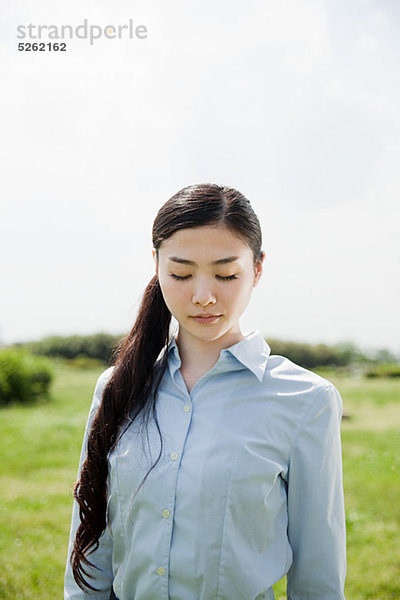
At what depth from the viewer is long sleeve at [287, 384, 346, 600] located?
1.41 metres

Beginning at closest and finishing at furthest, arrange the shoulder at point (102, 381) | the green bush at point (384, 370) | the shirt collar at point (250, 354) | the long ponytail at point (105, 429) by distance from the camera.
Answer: the shirt collar at point (250, 354) → the long ponytail at point (105, 429) → the shoulder at point (102, 381) → the green bush at point (384, 370)

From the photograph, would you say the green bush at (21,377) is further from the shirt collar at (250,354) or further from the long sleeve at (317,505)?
the long sleeve at (317,505)

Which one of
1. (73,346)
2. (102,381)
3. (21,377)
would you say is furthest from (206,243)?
(73,346)

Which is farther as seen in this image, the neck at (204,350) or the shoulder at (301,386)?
the neck at (204,350)

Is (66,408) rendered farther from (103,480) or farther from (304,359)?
(103,480)

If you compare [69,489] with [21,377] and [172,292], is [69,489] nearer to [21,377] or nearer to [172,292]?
[172,292]

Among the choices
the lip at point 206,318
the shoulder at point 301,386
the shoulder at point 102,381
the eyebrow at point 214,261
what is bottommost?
the shoulder at point 102,381

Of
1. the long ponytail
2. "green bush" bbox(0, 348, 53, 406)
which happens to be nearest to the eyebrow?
the long ponytail

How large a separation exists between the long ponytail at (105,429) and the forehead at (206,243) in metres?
0.37

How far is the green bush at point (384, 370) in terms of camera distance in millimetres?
8812

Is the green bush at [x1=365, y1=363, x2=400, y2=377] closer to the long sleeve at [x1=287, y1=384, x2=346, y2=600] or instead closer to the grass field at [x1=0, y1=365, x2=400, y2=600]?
the grass field at [x1=0, y1=365, x2=400, y2=600]

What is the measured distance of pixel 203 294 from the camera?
4.59ft

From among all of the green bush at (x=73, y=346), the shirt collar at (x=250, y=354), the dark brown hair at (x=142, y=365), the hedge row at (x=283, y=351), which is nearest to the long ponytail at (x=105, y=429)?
the dark brown hair at (x=142, y=365)

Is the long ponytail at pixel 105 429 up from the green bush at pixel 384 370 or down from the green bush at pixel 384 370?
up
